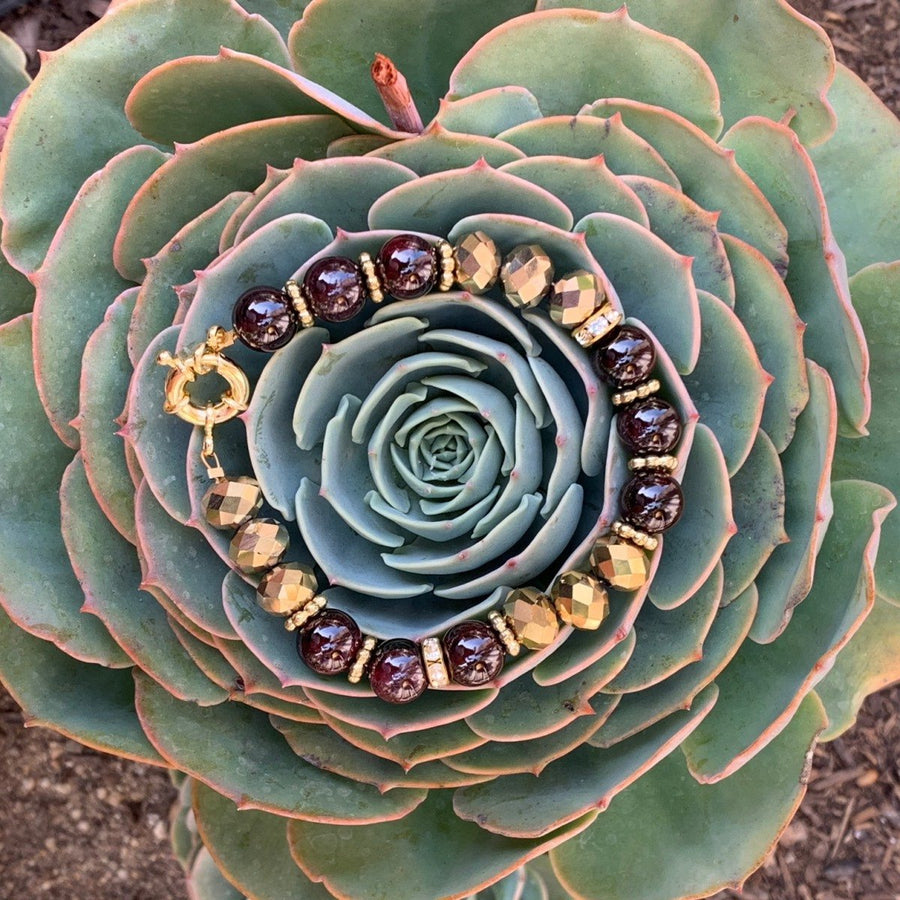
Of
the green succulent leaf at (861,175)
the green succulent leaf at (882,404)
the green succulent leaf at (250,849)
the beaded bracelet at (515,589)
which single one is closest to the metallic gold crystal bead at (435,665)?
the beaded bracelet at (515,589)

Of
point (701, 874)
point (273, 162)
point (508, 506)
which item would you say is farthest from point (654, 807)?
point (273, 162)

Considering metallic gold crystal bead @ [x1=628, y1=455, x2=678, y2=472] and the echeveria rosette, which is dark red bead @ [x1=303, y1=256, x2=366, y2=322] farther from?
metallic gold crystal bead @ [x1=628, y1=455, x2=678, y2=472]

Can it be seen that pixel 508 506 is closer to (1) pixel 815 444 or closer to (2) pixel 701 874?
(1) pixel 815 444

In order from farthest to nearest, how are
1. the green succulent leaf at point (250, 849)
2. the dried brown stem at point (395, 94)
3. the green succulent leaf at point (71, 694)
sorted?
the green succulent leaf at point (250, 849) → the green succulent leaf at point (71, 694) → the dried brown stem at point (395, 94)

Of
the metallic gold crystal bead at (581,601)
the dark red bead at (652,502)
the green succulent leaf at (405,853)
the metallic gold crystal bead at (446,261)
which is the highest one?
the metallic gold crystal bead at (446,261)

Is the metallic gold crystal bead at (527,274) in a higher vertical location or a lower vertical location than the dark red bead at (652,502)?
higher

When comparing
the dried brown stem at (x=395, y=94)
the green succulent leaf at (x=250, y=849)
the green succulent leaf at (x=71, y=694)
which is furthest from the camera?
the green succulent leaf at (x=250, y=849)

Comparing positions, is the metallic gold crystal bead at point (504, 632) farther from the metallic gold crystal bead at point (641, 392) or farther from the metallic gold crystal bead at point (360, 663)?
the metallic gold crystal bead at point (641, 392)
